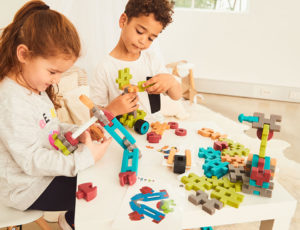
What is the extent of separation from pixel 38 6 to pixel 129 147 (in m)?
0.49

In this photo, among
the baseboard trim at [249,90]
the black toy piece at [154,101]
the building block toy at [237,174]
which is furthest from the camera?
the baseboard trim at [249,90]

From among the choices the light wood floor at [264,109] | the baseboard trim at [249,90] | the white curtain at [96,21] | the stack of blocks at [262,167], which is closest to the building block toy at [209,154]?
the stack of blocks at [262,167]

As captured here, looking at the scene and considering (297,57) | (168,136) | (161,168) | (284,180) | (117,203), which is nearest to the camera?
(117,203)

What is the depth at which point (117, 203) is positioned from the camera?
60cm

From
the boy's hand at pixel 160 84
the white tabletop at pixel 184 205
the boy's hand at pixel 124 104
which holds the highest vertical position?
the boy's hand at pixel 160 84

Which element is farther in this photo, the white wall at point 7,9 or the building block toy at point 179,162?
the white wall at point 7,9

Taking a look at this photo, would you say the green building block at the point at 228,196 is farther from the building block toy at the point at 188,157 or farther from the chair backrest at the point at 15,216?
the chair backrest at the point at 15,216

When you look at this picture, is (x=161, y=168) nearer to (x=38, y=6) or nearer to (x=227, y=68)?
(x=38, y=6)

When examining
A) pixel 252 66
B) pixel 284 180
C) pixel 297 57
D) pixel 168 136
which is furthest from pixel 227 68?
pixel 168 136

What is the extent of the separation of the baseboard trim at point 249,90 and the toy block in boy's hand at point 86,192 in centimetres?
279

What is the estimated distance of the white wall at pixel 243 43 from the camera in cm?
286

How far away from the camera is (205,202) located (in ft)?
1.96

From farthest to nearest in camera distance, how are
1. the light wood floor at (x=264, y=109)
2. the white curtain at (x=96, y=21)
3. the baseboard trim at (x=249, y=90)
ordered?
1. the baseboard trim at (x=249, y=90)
2. the light wood floor at (x=264, y=109)
3. the white curtain at (x=96, y=21)

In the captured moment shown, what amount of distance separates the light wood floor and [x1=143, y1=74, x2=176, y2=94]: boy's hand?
137 cm
